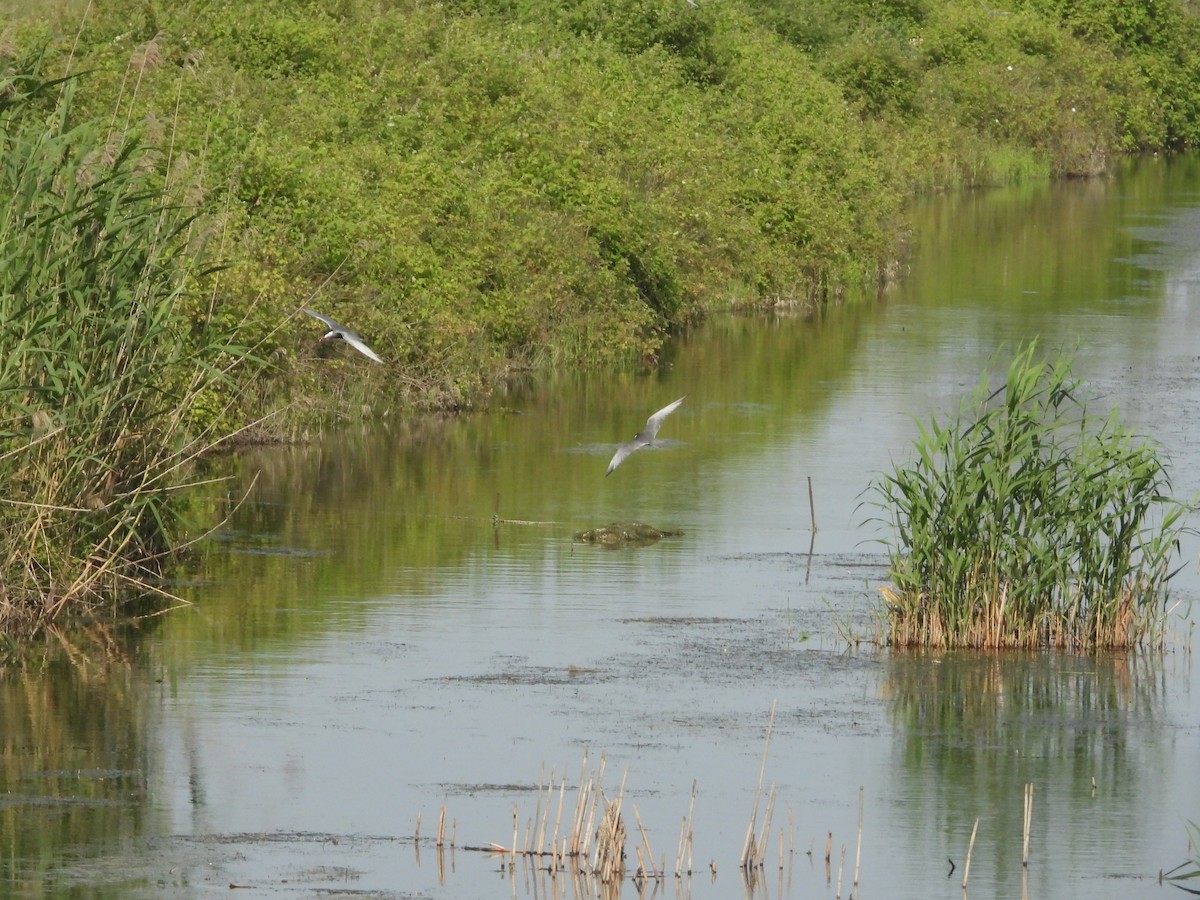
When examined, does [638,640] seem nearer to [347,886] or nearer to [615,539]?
[615,539]

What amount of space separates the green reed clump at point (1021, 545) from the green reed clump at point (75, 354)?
431 cm

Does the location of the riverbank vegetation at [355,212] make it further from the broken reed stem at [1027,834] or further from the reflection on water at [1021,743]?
the broken reed stem at [1027,834]

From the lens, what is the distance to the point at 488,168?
88.6 feet

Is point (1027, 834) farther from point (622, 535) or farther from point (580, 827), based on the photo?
point (622, 535)

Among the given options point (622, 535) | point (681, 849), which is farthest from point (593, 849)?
point (622, 535)

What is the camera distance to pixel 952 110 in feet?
189

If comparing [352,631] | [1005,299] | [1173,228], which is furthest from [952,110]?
[352,631]

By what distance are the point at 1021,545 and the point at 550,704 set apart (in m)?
3.01

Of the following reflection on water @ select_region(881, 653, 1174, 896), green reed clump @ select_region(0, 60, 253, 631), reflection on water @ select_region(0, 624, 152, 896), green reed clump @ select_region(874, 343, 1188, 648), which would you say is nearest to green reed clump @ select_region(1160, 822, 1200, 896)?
reflection on water @ select_region(881, 653, 1174, 896)

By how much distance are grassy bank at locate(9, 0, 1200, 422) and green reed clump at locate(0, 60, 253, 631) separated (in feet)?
2.84

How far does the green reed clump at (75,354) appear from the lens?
1340 cm

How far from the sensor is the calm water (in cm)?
1034

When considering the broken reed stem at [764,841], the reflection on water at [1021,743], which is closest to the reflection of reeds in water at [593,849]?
the broken reed stem at [764,841]

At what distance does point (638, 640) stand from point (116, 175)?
4231 mm
